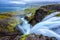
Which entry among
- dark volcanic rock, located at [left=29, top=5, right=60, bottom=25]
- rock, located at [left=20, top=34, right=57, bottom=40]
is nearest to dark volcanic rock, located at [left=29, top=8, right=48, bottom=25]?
dark volcanic rock, located at [left=29, top=5, right=60, bottom=25]

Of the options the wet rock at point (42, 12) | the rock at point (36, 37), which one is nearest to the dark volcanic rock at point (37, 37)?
the rock at point (36, 37)

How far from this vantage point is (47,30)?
8.87 ft

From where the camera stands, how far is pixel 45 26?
2.74 meters

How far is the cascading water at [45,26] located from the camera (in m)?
2.69

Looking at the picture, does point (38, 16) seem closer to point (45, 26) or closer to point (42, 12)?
point (42, 12)

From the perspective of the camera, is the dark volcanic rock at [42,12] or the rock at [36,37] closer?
the rock at [36,37]

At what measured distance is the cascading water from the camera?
2.69 metres

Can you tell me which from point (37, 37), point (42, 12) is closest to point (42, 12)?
point (42, 12)

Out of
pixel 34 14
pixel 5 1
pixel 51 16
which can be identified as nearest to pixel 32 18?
pixel 34 14

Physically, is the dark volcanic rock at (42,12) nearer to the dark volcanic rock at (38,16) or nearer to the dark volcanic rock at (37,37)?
the dark volcanic rock at (38,16)

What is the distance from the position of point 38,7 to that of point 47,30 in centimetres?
44

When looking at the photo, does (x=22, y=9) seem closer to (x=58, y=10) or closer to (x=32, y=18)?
(x=32, y=18)

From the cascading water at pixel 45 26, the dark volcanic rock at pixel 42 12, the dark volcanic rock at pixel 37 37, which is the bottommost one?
the dark volcanic rock at pixel 37 37

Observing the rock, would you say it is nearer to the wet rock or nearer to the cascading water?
the cascading water
